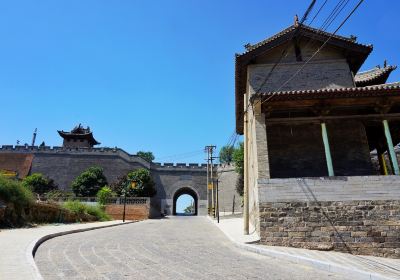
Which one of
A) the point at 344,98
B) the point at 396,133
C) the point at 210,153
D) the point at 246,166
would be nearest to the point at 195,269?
the point at 246,166

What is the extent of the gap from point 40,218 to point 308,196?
38.2 feet

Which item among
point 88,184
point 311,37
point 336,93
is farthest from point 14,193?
point 88,184

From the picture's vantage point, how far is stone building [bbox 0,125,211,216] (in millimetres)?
38906

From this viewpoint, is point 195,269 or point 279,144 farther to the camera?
point 279,144

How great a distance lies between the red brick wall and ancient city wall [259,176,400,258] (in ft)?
61.2

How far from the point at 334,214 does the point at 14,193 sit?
1153 cm

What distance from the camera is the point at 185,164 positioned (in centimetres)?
4212

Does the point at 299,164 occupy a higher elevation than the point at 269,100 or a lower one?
lower

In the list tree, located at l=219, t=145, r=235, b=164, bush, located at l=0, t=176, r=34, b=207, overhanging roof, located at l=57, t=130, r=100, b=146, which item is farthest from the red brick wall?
tree, located at l=219, t=145, r=235, b=164

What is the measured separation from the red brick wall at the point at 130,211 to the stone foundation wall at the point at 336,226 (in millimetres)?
18739

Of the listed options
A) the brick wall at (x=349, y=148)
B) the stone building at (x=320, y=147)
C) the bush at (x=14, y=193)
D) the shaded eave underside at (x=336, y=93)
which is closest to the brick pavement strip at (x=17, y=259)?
the bush at (x=14, y=193)

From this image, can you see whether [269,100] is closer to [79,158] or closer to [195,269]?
[195,269]

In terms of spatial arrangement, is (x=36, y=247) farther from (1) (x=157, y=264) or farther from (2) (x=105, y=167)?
(2) (x=105, y=167)

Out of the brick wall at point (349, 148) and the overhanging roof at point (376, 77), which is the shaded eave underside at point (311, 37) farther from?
the brick wall at point (349, 148)
